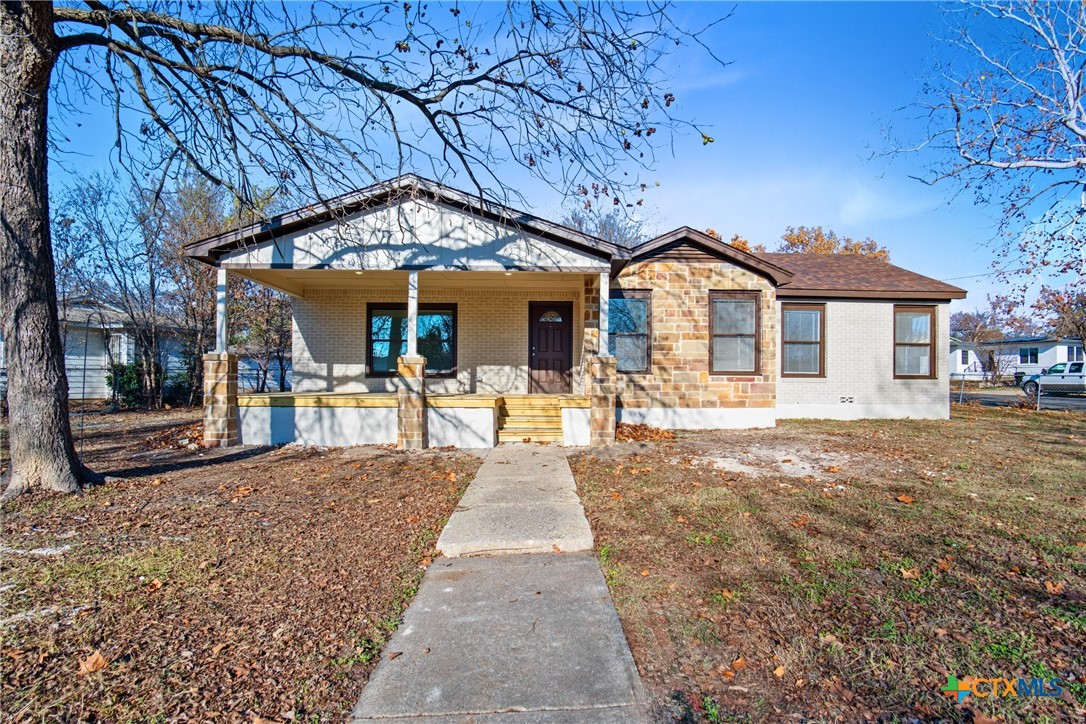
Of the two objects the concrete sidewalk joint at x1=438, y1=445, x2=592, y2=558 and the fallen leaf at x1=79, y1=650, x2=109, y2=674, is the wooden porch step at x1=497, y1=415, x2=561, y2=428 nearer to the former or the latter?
the concrete sidewalk joint at x1=438, y1=445, x2=592, y2=558

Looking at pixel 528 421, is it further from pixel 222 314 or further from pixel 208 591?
pixel 208 591

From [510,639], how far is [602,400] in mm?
6218

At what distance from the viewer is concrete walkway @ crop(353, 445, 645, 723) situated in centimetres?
229

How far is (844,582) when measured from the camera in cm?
351

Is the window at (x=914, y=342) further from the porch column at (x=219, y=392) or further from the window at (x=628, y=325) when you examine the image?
the porch column at (x=219, y=392)

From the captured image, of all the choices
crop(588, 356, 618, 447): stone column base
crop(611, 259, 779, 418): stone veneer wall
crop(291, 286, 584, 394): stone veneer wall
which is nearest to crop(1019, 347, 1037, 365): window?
crop(611, 259, 779, 418): stone veneer wall

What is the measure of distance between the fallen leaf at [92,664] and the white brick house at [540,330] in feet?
17.6

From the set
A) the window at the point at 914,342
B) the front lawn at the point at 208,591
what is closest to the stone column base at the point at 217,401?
the front lawn at the point at 208,591

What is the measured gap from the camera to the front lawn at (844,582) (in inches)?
95.0

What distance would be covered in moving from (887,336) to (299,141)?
45.2 ft

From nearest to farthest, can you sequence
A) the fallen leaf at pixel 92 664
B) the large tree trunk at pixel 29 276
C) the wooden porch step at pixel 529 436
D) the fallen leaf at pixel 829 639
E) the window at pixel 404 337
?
the fallen leaf at pixel 92 664 < the fallen leaf at pixel 829 639 < the large tree trunk at pixel 29 276 < the wooden porch step at pixel 529 436 < the window at pixel 404 337

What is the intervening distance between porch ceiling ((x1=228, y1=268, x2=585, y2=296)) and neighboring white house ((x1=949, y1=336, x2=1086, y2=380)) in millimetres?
39119

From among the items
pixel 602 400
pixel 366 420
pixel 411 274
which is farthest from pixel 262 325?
pixel 602 400

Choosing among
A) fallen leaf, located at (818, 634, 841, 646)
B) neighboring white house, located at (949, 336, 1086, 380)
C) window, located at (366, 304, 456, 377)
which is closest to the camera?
fallen leaf, located at (818, 634, 841, 646)
